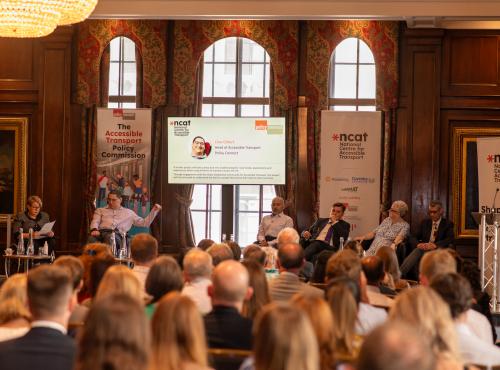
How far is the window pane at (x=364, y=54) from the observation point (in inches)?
520

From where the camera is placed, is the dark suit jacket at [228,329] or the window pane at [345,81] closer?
the dark suit jacket at [228,329]

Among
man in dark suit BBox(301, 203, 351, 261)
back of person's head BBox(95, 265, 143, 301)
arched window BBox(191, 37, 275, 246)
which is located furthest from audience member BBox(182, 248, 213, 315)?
arched window BBox(191, 37, 275, 246)

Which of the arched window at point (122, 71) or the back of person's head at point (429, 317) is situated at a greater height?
the arched window at point (122, 71)

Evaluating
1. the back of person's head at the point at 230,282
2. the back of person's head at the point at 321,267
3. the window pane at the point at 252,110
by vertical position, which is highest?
the window pane at the point at 252,110

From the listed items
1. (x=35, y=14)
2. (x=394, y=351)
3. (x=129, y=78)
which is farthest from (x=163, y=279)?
(x=129, y=78)

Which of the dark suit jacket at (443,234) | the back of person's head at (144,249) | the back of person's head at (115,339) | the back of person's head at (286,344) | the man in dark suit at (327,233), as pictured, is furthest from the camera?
the man in dark suit at (327,233)

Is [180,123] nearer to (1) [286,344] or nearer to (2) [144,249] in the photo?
(2) [144,249]

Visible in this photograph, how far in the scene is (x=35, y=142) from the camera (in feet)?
43.6

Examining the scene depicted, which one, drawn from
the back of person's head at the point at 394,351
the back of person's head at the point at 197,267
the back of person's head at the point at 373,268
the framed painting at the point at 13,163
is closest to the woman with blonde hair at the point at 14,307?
the back of person's head at the point at 197,267

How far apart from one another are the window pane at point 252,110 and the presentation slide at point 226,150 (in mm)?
788

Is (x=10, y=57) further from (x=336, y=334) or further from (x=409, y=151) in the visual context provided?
(x=336, y=334)

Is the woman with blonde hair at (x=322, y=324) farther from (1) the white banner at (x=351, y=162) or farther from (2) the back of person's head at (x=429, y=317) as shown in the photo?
(1) the white banner at (x=351, y=162)

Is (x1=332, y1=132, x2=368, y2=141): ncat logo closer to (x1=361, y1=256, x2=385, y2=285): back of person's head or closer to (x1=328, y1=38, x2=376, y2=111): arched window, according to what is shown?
(x1=328, y1=38, x2=376, y2=111): arched window

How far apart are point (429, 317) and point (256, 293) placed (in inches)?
64.5
